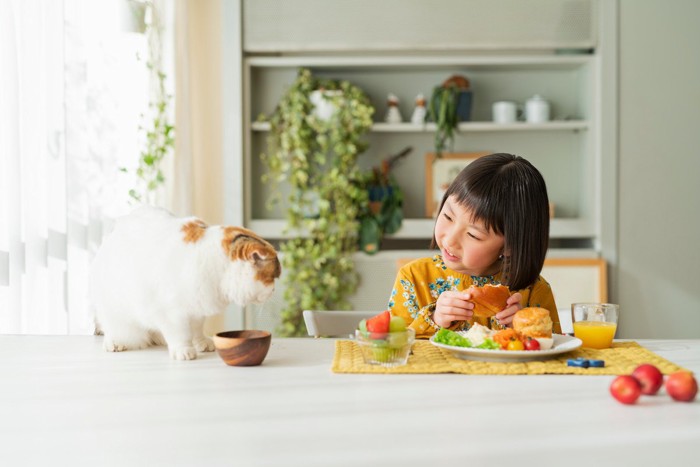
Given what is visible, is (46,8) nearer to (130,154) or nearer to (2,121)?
(2,121)

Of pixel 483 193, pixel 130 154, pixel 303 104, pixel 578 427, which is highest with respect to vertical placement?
pixel 303 104

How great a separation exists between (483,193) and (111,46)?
6.17 ft

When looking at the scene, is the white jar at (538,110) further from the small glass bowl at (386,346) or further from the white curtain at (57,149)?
the small glass bowl at (386,346)

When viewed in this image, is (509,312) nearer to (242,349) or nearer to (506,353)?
(506,353)

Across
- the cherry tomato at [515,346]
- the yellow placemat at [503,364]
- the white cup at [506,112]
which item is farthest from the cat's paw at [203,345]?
the white cup at [506,112]

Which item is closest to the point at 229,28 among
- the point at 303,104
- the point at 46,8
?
the point at 303,104

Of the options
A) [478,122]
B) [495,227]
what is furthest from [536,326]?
[478,122]

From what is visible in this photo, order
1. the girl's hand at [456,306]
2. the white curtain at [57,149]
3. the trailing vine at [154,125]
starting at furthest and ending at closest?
1. the trailing vine at [154,125]
2. the white curtain at [57,149]
3. the girl's hand at [456,306]

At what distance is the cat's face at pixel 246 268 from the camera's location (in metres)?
1.31

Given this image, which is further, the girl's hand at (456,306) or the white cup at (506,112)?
the white cup at (506,112)

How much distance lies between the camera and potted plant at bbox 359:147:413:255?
3.53 meters

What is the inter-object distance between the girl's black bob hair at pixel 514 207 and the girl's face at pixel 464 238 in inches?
0.6

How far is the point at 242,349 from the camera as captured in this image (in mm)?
1275

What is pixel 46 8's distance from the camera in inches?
90.5
